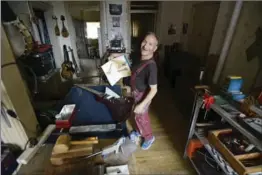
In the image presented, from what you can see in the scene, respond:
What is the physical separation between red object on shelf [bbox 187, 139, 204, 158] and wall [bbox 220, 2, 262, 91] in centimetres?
93

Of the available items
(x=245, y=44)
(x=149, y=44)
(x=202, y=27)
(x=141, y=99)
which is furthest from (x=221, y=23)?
(x=141, y=99)

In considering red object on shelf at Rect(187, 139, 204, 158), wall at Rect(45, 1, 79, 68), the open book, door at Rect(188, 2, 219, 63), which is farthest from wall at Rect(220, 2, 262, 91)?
wall at Rect(45, 1, 79, 68)

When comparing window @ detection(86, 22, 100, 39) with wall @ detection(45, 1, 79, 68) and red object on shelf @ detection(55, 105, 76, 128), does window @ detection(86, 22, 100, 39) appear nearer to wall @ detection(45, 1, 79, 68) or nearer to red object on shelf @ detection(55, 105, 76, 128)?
wall @ detection(45, 1, 79, 68)

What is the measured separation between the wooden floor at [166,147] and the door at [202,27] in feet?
3.82

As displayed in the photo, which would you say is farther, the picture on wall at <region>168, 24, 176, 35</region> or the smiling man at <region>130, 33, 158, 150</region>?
the picture on wall at <region>168, 24, 176, 35</region>

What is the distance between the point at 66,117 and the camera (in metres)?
1.27

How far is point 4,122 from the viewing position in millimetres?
853

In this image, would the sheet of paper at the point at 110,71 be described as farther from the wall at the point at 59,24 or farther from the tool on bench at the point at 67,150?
the wall at the point at 59,24

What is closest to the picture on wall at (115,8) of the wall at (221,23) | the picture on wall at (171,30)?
the picture on wall at (171,30)

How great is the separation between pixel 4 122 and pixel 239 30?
216 centimetres

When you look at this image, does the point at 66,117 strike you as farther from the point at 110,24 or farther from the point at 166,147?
the point at 110,24

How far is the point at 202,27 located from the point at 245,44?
3.40 feet

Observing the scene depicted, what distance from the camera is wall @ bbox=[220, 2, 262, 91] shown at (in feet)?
4.60

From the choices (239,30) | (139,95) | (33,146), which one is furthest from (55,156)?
(239,30)
